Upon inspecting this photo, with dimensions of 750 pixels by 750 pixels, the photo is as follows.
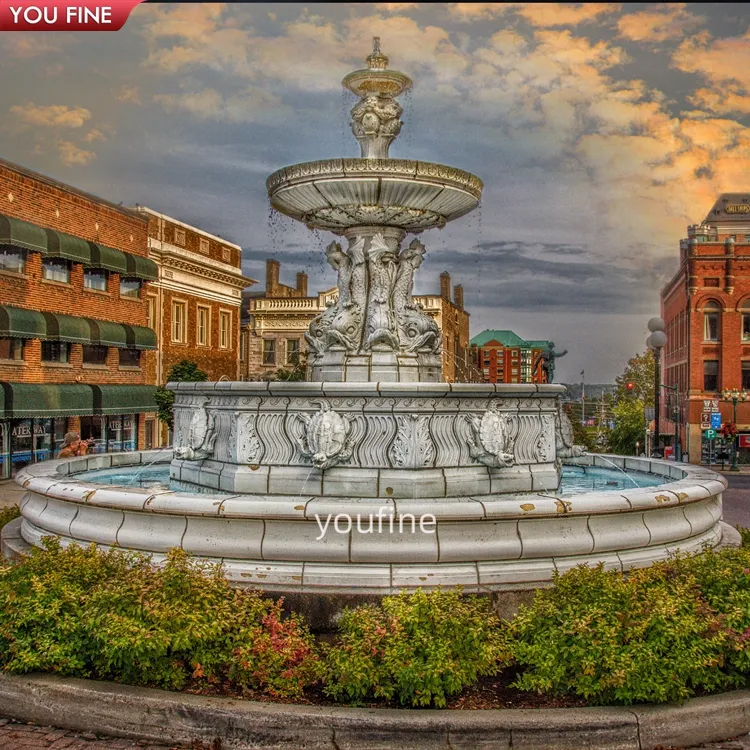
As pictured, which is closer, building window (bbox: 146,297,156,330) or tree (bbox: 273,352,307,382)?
tree (bbox: 273,352,307,382)

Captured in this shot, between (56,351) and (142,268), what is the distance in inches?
254

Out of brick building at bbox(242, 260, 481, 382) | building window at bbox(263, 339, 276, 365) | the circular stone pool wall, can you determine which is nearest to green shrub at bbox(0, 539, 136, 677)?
the circular stone pool wall

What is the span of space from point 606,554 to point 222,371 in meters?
41.0

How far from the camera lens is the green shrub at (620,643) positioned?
557cm

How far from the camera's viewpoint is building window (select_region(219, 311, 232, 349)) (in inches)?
1850

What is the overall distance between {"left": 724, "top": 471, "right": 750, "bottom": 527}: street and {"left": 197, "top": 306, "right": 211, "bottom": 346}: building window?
88.0 feet

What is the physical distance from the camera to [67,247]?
3100cm

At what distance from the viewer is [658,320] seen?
2591 cm

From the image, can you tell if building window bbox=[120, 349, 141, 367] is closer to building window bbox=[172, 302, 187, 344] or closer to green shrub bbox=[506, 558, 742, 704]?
building window bbox=[172, 302, 187, 344]

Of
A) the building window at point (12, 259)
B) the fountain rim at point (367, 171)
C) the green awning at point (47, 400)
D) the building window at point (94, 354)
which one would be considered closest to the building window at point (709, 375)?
the building window at point (94, 354)

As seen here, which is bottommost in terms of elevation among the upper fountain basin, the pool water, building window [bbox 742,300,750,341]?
the pool water

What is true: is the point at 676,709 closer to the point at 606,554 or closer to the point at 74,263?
the point at 606,554

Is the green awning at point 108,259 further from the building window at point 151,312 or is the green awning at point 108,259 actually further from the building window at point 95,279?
the building window at point 151,312

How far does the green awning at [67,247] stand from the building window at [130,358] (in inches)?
205
